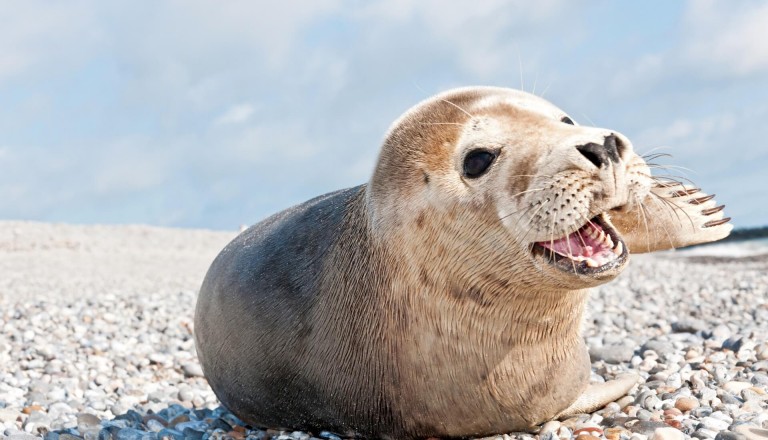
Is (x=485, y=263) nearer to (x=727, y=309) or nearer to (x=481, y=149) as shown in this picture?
(x=481, y=149)

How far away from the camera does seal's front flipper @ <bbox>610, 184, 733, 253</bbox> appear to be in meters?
4.81

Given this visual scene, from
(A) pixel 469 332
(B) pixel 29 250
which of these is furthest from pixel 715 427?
(B) pixel 29 250

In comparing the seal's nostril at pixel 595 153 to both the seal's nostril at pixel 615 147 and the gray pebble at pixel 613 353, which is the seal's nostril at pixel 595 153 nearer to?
the seal's nostril at pixel 615 147

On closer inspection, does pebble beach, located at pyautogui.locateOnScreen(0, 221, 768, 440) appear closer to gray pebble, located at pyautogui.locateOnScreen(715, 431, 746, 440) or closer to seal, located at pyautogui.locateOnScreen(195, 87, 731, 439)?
gray pebble, located at pyautogui.locateOnScreen(715, 431, 746, 440)

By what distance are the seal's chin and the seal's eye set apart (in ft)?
1.54

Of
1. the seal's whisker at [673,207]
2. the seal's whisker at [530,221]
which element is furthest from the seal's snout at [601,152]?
the seal's whisker at [673,207]

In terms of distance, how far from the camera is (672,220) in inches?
196

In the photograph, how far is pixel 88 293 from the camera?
606 inches

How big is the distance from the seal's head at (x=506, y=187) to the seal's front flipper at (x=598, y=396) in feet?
4.34

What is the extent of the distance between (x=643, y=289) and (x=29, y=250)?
1827cm

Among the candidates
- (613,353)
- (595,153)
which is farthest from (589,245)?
(613,353)

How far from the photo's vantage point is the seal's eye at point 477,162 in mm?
4141

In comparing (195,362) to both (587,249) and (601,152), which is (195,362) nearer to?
(587,249)

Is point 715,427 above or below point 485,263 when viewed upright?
below
